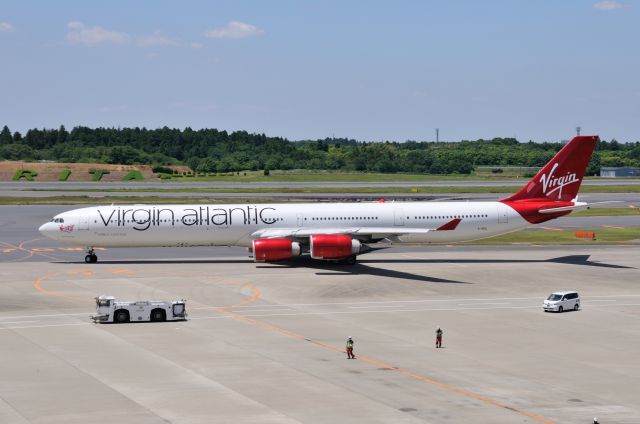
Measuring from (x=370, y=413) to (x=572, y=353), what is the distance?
14904mm

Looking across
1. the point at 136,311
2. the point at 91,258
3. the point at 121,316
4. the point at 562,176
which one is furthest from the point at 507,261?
the point at 121,316

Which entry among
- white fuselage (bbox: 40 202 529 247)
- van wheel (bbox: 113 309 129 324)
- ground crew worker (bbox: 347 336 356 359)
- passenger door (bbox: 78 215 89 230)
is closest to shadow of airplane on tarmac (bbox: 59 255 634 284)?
white fuselage (bbox: 40 202 529 247)

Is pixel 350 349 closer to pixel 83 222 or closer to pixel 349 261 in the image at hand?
pixel 349 261

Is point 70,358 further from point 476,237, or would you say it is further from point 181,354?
point 476,237

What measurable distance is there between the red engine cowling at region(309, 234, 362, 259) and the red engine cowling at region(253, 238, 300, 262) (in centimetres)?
164

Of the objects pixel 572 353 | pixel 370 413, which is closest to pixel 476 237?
pixel 572 353

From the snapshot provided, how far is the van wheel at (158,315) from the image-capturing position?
52344 millimetres

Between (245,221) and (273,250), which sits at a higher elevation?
(245,221)

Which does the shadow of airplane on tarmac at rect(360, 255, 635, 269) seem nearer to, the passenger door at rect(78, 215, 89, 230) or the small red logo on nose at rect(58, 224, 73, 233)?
the passenger door at rect(78, 215, 89, 230)

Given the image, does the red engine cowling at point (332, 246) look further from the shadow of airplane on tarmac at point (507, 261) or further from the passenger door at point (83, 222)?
the passenger door at point (83, 222)

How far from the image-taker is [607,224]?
4336 inches

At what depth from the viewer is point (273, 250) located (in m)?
72.2

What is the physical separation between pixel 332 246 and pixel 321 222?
5.89 m

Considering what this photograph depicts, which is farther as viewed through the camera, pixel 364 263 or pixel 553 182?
pixel 553 182
